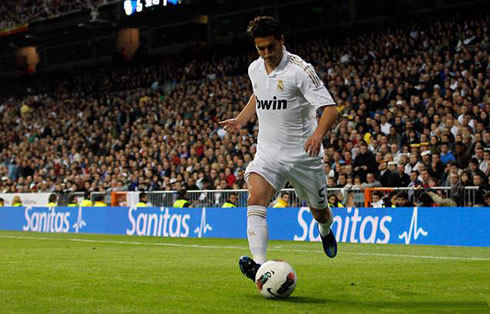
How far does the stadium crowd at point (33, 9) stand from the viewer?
36219mm

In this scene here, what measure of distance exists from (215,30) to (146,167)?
13.8 m

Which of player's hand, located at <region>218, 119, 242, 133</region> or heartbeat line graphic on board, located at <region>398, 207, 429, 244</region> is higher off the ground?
player's hand, located at <region>218, 119, 242, 133</region>

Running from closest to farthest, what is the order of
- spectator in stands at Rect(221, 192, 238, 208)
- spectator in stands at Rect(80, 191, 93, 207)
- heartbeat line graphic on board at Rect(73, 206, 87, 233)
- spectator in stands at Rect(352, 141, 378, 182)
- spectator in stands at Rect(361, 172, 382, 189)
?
1. spectator in stands at Rect(361, 172, 382, 189)
2. spectator in stands at Rect(352, 141, 378, 182)
3. spectator in stands at Rect(221, 192, 238, 208)
4. heartbeat line graphic on board at Rect(73, 206, 87, 233)
5. spectator in stands at Rect(80, 191, 93, 207)

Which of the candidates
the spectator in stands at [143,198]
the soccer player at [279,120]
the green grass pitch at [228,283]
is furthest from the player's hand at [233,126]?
the spectator in stands at [143,198]

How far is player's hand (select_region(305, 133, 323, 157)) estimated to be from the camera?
7.21m

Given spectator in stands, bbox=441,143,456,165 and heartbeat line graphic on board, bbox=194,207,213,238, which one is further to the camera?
heartbeat line graphic on board, bbox=194,207,213,238

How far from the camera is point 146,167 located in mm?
27484

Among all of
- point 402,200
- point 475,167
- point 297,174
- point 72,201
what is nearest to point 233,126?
point 297,174

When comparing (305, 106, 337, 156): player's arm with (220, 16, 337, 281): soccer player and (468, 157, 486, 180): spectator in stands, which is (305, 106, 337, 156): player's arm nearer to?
(220, 16, 337, 281): soccer player

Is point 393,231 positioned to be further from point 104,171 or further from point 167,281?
point 104,171

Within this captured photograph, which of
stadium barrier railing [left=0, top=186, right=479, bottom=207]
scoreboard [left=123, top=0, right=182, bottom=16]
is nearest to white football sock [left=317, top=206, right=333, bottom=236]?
stadium barrier railing [left=0, top=186, right=479, bottom=207]

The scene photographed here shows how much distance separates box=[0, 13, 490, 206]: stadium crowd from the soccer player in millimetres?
9151

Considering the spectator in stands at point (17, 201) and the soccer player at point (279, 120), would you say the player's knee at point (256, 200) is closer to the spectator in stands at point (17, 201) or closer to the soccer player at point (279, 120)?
the soccer player at point (279, 120)

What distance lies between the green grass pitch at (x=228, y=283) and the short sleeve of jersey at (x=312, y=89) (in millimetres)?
1658
